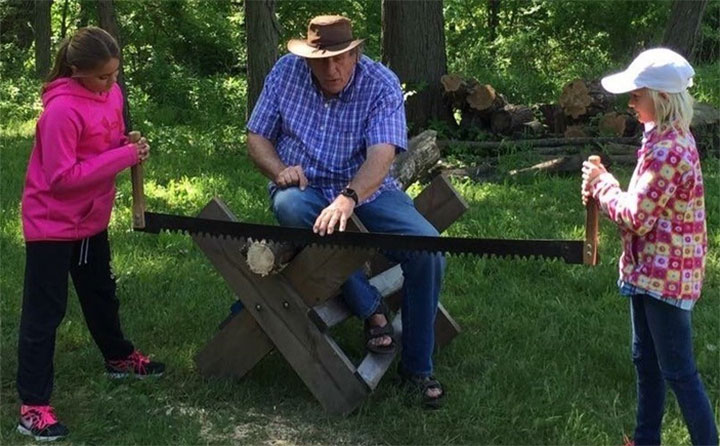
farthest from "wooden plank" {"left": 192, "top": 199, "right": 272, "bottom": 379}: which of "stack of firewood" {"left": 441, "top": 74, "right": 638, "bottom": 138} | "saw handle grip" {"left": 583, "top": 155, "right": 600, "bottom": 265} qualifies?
"stack of firewood" {"left": 441, "top": 74, "right": 638, "bottom": 138}

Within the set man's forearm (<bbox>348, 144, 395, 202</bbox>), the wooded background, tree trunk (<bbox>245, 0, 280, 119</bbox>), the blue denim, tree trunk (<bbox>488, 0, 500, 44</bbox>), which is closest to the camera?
the blue denim

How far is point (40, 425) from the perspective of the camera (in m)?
3.76

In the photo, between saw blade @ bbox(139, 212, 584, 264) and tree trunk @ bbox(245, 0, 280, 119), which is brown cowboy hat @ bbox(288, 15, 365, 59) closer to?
saw blade @ bbox(139, 212, 584, 264)

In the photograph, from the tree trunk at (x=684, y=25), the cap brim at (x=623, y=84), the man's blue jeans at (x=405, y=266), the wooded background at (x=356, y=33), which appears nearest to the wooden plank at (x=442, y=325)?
the man's blue jeans at (x=405, y=266)

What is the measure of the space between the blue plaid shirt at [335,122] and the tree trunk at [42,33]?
12878 millimetres

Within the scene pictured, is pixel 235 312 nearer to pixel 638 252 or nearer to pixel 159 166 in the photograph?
pixel 638 252

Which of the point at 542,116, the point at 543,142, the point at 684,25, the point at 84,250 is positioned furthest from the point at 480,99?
the point at 84,250

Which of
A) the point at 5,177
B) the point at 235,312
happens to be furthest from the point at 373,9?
the point at 235,312

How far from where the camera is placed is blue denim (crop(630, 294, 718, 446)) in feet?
10.4

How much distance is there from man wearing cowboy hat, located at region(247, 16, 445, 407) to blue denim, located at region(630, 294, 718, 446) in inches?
38.1

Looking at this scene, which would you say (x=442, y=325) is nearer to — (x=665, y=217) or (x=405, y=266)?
(x=405, y=266)

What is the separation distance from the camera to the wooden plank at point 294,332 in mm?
3938

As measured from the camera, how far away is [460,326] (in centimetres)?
487

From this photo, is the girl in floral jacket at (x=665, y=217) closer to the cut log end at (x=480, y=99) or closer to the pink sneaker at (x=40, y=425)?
the pink sneaker at (x=40, y=425)
